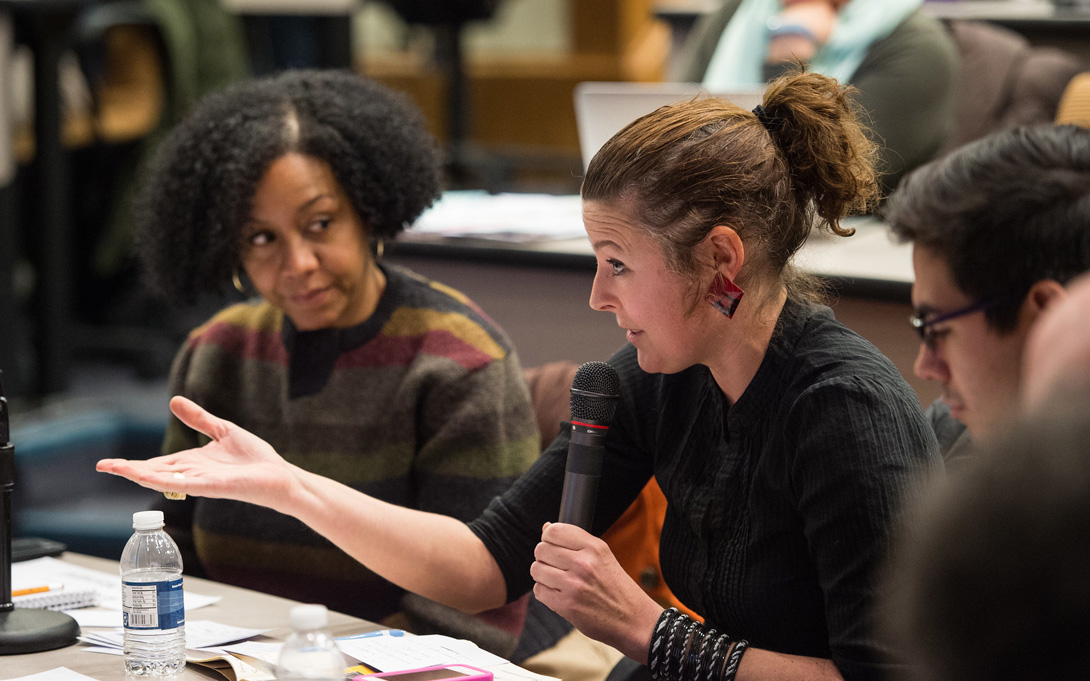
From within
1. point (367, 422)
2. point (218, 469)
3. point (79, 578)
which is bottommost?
point (79, 578)

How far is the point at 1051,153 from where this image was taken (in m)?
1.12

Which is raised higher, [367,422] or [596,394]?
[596,394]

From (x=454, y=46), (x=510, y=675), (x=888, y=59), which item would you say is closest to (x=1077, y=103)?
(x=888, y=59)

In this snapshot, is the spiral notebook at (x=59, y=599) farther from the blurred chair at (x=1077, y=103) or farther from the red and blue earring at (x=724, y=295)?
the blurred chair at (x=1077, y=103)

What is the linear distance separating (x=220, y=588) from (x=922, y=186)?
0.97 metres

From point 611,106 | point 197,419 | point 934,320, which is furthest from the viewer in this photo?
point 611,106

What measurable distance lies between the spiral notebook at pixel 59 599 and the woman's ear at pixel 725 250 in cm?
85

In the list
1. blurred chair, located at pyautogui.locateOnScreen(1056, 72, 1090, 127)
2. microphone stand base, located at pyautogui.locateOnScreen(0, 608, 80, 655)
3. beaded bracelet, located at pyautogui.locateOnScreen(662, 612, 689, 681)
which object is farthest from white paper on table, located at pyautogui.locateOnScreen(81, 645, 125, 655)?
blurred chair, located at pyautogui.locateOnScreen(1056, 72, 1090, 127)

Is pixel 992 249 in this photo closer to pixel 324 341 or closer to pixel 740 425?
pixel 740 425

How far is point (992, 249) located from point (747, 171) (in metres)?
0.27

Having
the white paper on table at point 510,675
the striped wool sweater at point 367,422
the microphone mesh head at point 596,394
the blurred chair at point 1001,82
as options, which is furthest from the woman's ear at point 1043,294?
the blurred chair at point 1001,82

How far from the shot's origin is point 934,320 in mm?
1174

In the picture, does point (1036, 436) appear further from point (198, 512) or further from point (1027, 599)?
point (198, 512)

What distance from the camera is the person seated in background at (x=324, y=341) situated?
172 centimetres
